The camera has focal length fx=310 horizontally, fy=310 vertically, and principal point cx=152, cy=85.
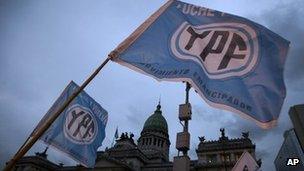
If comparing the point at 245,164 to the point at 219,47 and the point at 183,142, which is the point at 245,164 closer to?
the point at 183,142

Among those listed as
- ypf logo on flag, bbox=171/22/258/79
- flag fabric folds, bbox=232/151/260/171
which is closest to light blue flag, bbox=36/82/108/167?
ypf logo on flag, bbox=171/22/258/79

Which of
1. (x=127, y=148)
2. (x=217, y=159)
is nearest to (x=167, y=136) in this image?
(x=127, y=148)

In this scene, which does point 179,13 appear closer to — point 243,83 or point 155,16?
point 155,16

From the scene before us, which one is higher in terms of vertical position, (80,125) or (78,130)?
(80,125)

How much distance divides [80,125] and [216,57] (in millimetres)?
8076

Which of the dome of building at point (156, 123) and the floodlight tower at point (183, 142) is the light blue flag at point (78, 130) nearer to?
the floodlight tower at point (183, 142)

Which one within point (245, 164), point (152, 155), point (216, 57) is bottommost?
point (245, 164)

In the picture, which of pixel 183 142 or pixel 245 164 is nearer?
pixel 183 142

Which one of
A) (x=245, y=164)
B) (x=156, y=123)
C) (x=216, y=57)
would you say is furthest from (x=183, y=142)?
(x=156, y=123)

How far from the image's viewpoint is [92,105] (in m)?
15.6

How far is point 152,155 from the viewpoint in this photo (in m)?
79.8

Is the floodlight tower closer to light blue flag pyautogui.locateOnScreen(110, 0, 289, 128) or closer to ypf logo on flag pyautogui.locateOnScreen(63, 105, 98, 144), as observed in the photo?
light blue flag pyautogui.locateOnScreen(110, 0, 289, 128)

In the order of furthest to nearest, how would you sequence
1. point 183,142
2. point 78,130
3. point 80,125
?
point 80,125 < point 78,130 < point 183,142

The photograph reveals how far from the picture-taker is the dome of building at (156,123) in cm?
9509
